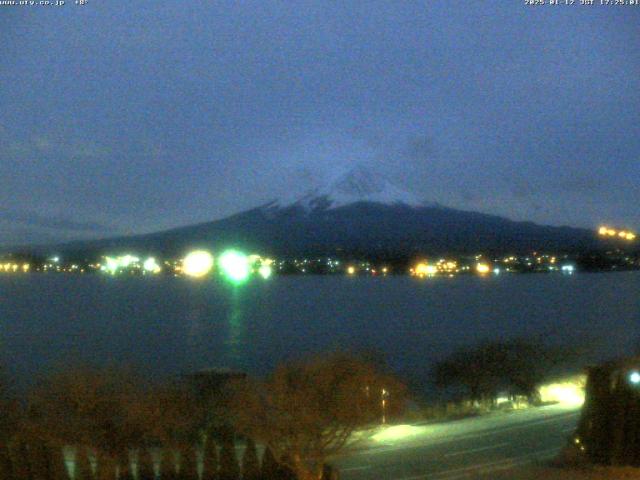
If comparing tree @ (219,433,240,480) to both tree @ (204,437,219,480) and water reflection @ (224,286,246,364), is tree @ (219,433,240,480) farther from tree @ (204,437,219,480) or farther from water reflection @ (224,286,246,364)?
water reflection @ (224,286,246,364)

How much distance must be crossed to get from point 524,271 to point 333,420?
228 feet

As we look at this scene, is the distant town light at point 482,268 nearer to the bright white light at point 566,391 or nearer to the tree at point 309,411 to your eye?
the bright white light at point 566,391

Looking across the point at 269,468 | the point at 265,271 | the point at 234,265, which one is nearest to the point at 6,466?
the point at 269,468

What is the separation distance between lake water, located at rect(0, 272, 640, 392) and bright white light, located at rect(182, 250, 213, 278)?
8534mm

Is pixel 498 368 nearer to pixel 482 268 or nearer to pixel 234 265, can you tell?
pixel 482 268

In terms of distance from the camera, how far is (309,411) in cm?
781

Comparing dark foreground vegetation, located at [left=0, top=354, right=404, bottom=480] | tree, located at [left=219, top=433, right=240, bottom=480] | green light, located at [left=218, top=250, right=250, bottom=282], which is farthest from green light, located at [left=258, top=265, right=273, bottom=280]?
tree, located at [left=219, top=433, right=240, bottom=480]

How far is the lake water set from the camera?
3092 cm

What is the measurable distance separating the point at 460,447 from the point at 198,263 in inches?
3370

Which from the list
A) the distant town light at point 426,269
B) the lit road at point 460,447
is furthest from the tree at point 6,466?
the distant town light at point 426,269

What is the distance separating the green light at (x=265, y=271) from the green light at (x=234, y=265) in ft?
4.91

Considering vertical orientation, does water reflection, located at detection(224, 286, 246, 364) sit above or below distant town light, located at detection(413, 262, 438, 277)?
below

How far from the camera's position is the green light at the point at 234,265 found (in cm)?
9450

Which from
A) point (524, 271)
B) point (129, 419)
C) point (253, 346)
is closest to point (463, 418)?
point (129, 419)
